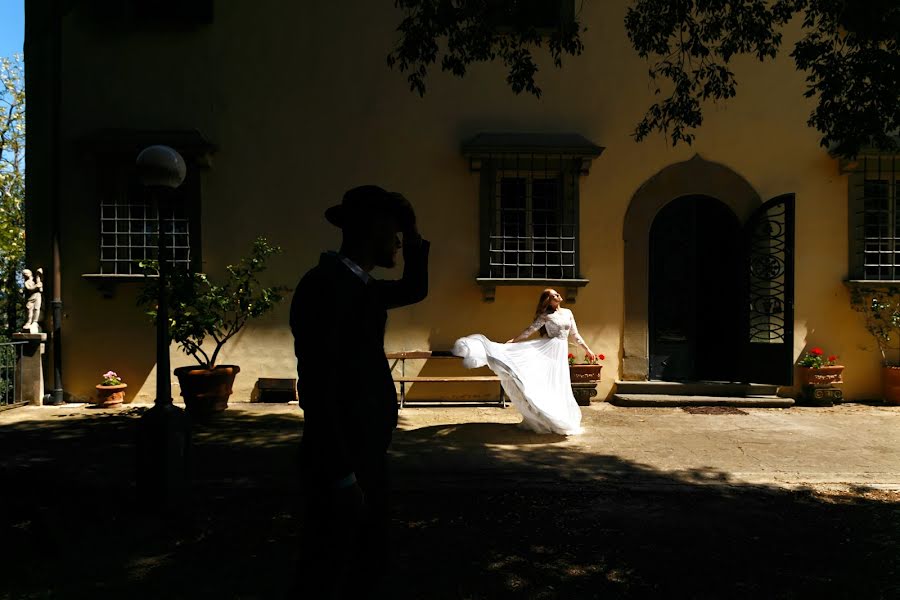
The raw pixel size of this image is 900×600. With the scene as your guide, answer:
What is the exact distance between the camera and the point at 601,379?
9344 millimetres

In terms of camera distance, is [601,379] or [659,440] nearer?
[659,440]

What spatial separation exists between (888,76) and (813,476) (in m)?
3.21

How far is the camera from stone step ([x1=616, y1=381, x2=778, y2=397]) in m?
9.20

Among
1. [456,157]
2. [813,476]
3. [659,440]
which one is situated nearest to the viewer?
[813,476]

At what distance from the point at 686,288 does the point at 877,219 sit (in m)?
2.84

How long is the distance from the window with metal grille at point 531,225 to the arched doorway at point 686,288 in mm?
1436

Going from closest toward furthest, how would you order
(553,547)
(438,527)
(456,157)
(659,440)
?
1. (553,547)
2. (438,527)
3. (659,440)
4. (456,157)

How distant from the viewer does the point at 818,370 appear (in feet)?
29.8

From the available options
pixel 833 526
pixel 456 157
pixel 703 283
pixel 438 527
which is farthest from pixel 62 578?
pixel 703 283

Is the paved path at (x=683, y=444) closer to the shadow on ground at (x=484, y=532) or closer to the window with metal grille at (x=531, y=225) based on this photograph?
the shadow on ground at (x=484, y=532)

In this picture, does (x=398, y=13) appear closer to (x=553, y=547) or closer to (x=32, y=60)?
(x=32, y=60)

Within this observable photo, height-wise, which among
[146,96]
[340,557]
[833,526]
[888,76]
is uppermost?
[146,96]

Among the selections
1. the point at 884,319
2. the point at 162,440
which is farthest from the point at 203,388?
the point at 884,319

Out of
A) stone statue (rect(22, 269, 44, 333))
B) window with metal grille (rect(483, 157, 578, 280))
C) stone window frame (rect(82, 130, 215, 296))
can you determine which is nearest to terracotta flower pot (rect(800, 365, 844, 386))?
window with metal grille (rect(483, 157, 578, 280))
